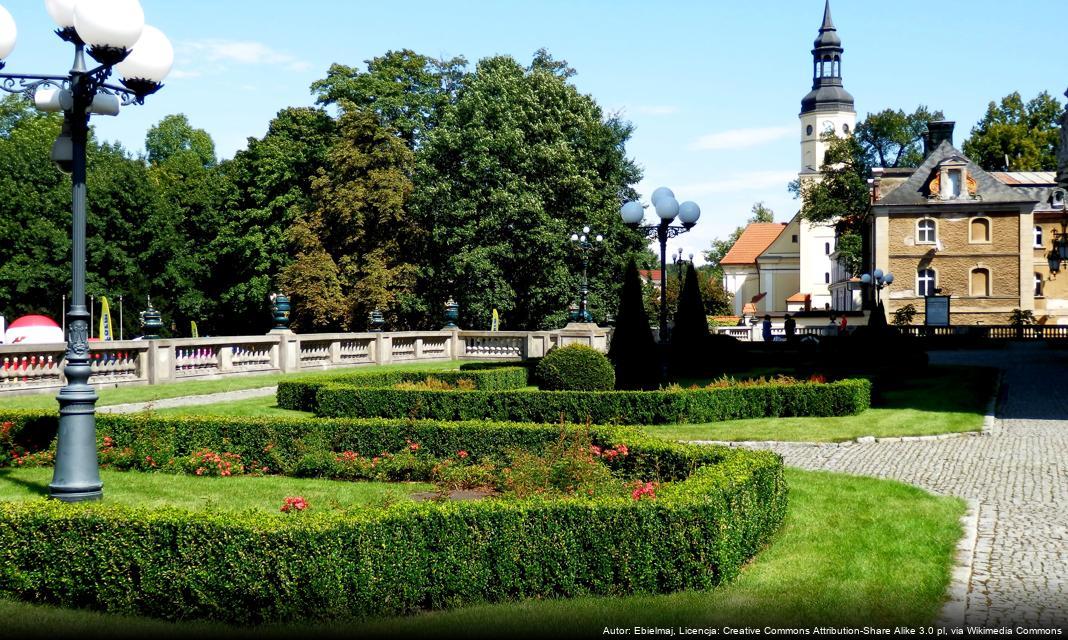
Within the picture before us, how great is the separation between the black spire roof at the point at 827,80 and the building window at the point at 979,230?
39.9m

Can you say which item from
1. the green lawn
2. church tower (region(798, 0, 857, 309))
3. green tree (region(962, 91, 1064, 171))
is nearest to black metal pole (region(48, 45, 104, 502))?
the green lawn

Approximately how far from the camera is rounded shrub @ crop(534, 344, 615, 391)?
19.3 metres

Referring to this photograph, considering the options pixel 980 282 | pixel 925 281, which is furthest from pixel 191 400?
pixel 980 282

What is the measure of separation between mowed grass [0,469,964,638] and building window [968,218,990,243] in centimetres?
5304

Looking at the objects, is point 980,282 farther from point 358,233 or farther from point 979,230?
point 358,233

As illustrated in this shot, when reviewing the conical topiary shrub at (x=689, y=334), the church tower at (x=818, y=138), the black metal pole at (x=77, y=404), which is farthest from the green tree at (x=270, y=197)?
the church tower at (x=818, y=138)

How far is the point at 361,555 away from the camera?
7.04 metres

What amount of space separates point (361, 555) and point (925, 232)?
185 feet

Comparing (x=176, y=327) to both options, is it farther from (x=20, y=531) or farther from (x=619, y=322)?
(x=20, y=531)

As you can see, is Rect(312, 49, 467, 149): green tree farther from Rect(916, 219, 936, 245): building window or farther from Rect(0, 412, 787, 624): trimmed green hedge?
Rect(0, 412, 787, 624): trimmed green hedge

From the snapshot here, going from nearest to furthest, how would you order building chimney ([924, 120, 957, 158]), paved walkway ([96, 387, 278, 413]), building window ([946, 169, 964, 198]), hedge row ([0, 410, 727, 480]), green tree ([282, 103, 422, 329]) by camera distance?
hedge row ([0, 410, 727, 480]) < paved walkway ([96, 387, 278, 413]) < green tree ([282, 103, 422, 329]) < building window ([946, 169, 964, 198]) < building chimney ([924, 120, 957, 158])

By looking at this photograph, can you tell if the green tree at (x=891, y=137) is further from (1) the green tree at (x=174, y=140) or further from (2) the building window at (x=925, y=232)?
(1) the green tree at (x=174, y=140)

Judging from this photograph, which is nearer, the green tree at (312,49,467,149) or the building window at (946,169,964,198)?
the green tree at (312,49,467,149)

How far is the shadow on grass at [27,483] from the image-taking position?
11095 millimetres
